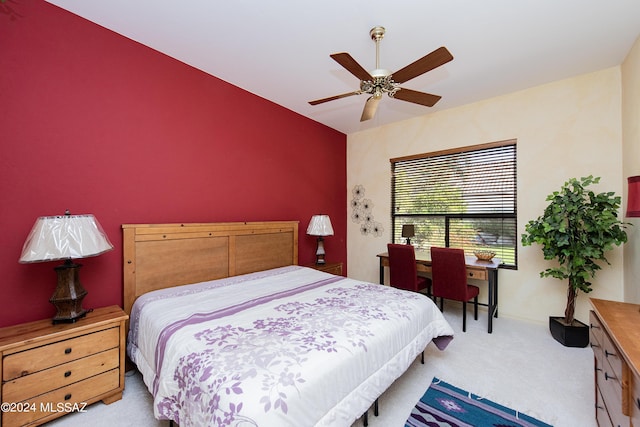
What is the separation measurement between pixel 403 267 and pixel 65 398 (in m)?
3.16

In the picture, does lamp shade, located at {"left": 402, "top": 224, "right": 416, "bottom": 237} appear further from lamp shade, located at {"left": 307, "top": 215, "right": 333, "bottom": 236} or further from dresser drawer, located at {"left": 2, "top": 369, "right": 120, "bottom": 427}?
dresser drawer, located at {"left": 2, "top": 369, "right": 120, "bottom": 427}

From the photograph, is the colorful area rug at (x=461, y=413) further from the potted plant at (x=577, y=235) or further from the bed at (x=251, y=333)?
the potted plant at (x=577, y=235)

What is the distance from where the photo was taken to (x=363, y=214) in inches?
182

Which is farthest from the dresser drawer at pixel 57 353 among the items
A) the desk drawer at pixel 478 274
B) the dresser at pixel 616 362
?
the desk drawer at pixel 478 274

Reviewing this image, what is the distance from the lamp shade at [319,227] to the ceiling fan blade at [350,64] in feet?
6.76

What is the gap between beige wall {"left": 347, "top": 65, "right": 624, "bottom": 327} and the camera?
2.73 m

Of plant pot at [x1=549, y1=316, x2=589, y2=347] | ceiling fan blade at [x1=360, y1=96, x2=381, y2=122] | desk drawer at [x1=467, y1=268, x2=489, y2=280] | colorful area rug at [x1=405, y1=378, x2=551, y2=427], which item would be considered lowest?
colorful area rug at [x1=405, y1=378, x2=551, y2=427]

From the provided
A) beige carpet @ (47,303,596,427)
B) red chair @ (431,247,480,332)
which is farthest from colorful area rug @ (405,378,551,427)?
red chair @ (431,247,480,332)

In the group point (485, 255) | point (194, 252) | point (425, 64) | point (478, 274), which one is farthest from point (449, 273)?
point (194, 252)

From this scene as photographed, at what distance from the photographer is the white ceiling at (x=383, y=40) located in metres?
1.92

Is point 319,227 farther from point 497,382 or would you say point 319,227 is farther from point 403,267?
point 497,382

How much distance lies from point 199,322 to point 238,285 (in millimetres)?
832

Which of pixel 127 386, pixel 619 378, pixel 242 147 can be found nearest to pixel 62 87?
pixel 242 147

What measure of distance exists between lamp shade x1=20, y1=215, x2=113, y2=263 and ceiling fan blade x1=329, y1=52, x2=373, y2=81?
192 centimetres
